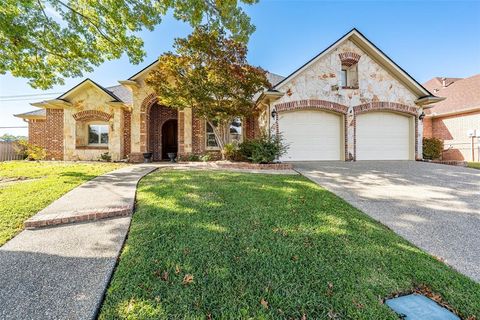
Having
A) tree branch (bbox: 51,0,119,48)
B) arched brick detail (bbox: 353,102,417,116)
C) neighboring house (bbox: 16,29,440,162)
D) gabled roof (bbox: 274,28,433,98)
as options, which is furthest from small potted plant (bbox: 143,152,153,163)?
arched brick detail (bbox: 353,102,417,116)

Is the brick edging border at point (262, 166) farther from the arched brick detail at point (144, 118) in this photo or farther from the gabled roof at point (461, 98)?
the gabled roof at point (461, 98)

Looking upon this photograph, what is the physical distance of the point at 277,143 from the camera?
934 cm

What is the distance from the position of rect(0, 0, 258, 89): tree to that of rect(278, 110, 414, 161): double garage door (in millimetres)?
5345

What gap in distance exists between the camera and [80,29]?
8789 mm

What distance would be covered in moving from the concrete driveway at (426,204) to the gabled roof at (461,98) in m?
10.9

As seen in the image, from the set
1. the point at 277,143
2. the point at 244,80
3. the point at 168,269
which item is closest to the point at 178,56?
the point at 244,80

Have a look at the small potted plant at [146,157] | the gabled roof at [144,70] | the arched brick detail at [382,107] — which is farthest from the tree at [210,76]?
the arched brick detail at [382,107]

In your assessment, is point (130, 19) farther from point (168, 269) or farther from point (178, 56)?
point (168, 269)

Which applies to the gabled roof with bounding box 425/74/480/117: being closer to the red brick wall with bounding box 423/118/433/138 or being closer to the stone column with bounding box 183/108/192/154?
the red brick wall with bounding box 423/118/433/138

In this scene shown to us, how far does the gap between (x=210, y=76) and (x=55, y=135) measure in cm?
1253

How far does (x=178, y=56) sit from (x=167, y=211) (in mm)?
7755

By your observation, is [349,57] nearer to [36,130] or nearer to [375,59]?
[375,59]

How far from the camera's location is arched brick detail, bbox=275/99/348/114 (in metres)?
10.9

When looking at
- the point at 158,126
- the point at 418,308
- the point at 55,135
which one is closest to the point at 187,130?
the point at 158,126
